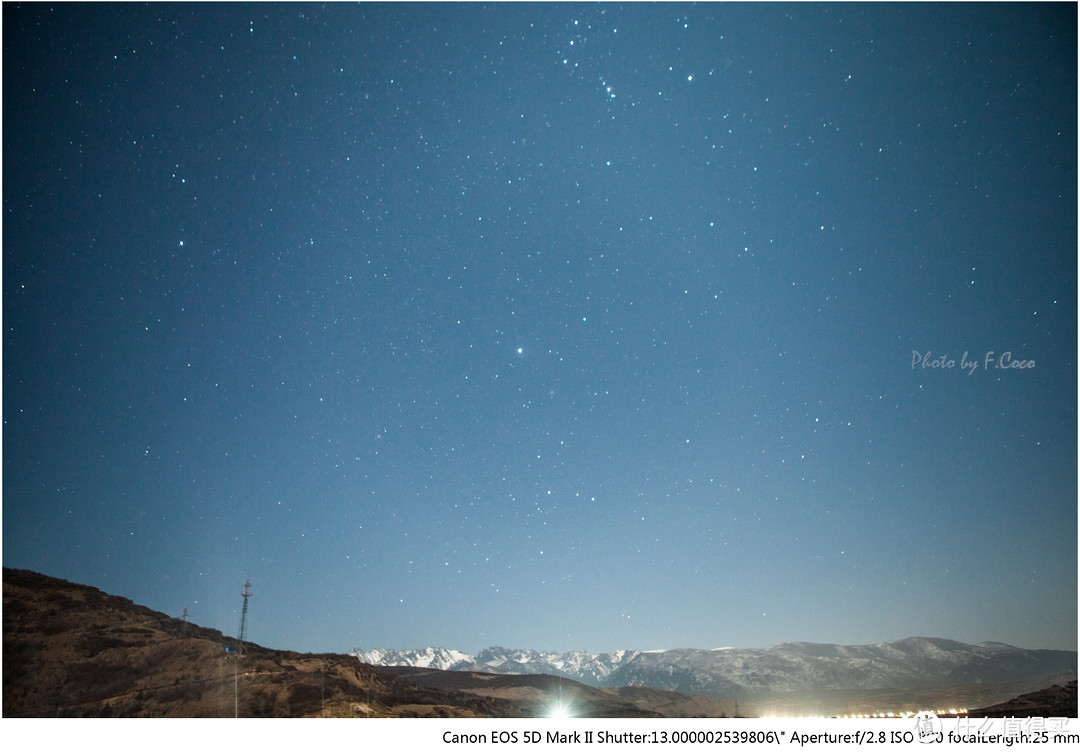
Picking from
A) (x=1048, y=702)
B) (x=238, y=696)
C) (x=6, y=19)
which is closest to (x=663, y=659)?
(x=1048, y=702)

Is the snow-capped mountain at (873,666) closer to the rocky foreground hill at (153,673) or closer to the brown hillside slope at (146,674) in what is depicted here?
the rocky foreground hill at (153,673)

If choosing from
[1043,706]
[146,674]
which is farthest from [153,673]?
[1043,706]

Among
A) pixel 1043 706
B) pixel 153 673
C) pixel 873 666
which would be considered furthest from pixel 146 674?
pixel 873 666

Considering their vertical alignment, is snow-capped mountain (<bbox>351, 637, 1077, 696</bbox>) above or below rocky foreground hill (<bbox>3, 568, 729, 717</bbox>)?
below

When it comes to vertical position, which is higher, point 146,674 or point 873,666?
point 146,674

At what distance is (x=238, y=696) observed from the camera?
2672 centimetres

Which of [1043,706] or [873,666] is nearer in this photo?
[1043,706]

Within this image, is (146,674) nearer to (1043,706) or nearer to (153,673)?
(153,673)

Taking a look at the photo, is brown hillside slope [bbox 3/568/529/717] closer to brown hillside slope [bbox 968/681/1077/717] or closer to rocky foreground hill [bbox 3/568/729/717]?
rocky foreground hill [bbox 3/568/729/717]

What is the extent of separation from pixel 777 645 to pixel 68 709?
111 metres

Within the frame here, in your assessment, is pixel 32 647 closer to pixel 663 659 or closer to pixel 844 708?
pixel 844 708

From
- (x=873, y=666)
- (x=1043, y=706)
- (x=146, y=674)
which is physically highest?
(x=146, y=674)

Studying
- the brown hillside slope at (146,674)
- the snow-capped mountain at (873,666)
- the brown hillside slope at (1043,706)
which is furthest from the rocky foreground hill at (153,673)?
the snow-capped mountain at (873,666)

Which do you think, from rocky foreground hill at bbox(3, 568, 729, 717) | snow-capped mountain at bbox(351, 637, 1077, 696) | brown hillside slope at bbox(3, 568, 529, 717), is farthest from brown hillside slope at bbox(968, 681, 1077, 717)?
snow-capped mountain at bbox(351, 637, 1077, 696)
